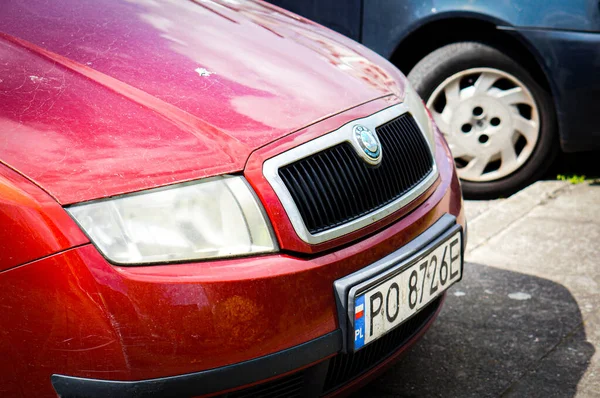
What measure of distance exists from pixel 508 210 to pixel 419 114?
5.81 ft

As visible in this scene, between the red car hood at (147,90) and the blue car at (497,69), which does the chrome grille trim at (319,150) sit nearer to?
the red car hood at (147,90)

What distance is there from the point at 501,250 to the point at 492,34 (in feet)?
4.08

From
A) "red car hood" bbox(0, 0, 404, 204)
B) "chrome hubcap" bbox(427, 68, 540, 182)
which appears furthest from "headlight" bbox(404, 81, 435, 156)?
"chrome hubcap" bbox(427, 68, 540, 182)

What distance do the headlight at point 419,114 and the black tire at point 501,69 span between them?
162cm

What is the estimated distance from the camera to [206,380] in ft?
5.76

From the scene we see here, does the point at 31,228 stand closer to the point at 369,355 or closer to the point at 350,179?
the point at 350,179

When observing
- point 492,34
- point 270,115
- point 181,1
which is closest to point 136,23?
point 181,1

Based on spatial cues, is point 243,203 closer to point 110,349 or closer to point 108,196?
point 108,196

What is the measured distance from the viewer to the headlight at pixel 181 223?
5.65 ft

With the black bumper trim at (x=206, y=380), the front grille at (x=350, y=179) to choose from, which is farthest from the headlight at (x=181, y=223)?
the black bumper trim at (x=206, y=380)

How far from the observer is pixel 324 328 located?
1.90 meters

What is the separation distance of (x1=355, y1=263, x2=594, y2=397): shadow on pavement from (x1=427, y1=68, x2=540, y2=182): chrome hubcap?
3.35ft

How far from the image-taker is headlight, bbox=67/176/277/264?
1722mm

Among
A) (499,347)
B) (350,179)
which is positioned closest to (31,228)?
(350,179)
